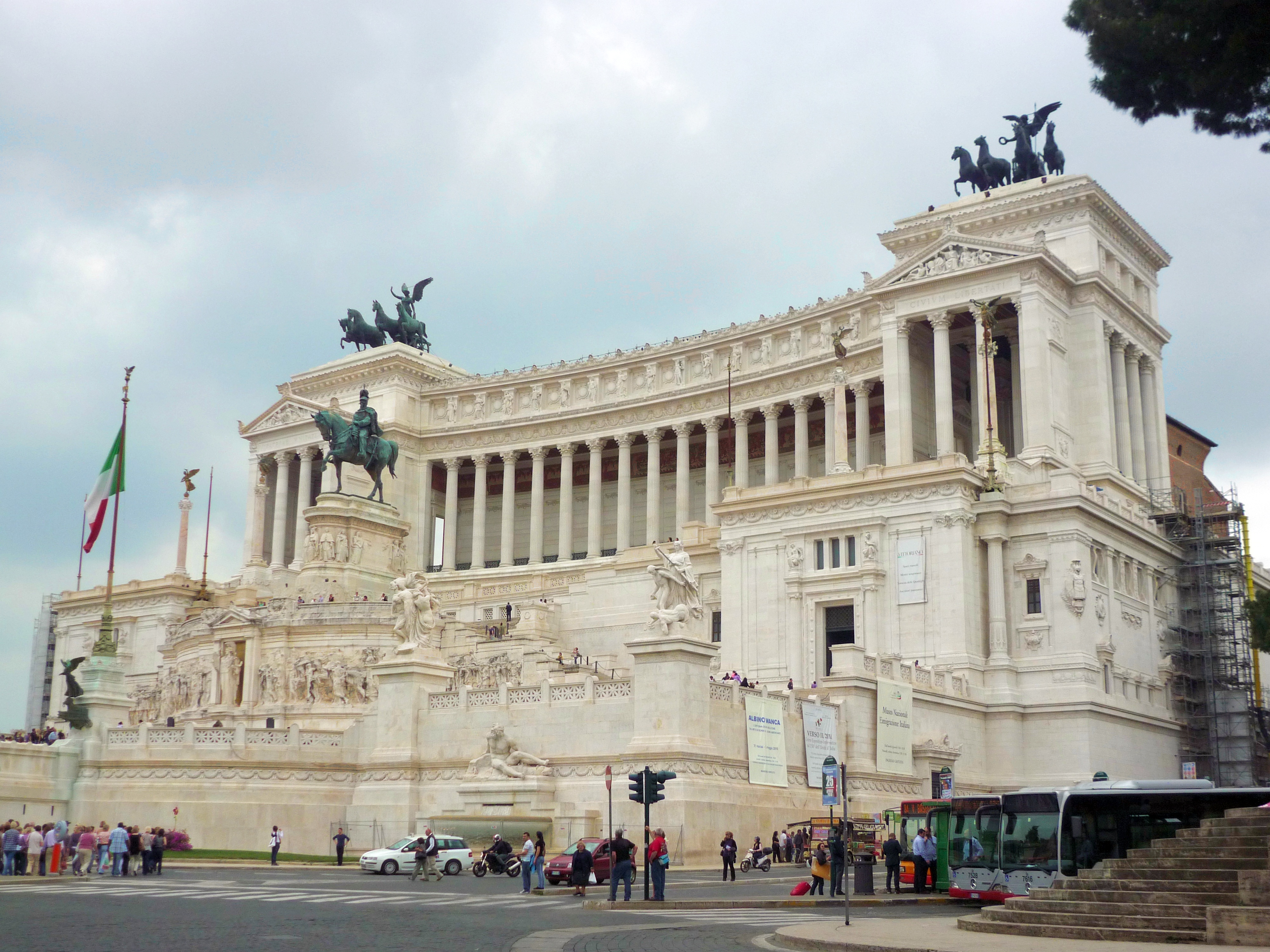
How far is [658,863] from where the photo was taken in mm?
30609

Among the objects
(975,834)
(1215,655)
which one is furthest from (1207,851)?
(1215,655)

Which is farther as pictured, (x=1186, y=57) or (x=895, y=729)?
(x=895, y=729)

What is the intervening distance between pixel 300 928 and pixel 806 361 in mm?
67859

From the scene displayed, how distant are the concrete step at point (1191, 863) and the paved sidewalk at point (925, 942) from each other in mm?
2055

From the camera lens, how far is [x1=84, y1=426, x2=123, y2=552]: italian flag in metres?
57.5

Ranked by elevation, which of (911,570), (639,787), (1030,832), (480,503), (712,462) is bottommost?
(1030,832)

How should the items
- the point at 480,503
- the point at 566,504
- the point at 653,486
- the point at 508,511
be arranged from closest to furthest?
the point at 653,486 < the point at 566,504 < the point at 508,511 < the point at 480,503

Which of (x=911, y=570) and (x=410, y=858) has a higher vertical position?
(x=911, y=570)

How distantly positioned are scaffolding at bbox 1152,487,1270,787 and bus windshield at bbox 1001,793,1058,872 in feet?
122

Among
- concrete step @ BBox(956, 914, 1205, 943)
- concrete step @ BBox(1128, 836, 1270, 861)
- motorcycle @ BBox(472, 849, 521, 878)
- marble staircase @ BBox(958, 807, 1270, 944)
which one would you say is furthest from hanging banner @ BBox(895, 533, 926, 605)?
concrete step @ BBox(956, 914, 1205, 943)

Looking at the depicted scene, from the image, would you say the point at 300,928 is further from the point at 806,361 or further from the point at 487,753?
the point at 806,361

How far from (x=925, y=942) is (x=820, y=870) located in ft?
40.1

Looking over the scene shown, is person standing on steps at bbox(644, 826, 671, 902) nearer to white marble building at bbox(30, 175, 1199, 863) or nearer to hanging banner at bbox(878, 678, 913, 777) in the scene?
white marble building at bbox(30, 175, 1199, 863)

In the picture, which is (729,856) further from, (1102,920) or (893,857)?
(1102,920)
